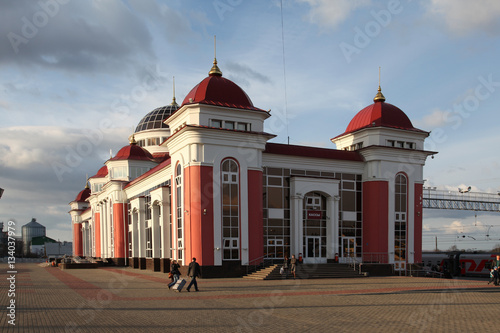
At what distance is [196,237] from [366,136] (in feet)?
53.5

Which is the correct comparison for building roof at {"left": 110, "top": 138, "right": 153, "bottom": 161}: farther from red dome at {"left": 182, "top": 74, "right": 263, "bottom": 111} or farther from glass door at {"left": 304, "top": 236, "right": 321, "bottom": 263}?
glass door at {"left": 304, "top": 236, "right": 321, "bottom": 263}

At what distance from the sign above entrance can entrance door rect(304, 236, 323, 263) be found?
143 cm

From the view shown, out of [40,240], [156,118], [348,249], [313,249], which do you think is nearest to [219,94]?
[313,249]

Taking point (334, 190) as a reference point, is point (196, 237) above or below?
below

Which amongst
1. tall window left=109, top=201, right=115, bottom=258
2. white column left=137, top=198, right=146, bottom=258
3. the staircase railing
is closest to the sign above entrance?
the staircase railing

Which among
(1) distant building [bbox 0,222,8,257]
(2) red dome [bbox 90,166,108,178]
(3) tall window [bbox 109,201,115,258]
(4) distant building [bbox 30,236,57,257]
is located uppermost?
(2) red dome [bbox 90,166,108,178]

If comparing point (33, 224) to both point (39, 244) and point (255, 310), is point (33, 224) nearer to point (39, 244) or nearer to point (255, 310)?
point (39, 244)

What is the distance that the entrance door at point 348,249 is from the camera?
117 feet

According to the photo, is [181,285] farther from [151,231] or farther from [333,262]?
[151,231]

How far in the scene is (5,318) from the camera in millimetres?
13547

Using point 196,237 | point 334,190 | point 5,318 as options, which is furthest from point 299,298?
point 334,190

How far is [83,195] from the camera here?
81.9 metres

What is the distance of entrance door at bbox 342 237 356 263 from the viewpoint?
3570cm

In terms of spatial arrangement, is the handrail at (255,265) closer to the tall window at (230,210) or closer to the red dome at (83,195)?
the tall window at (230,210)
